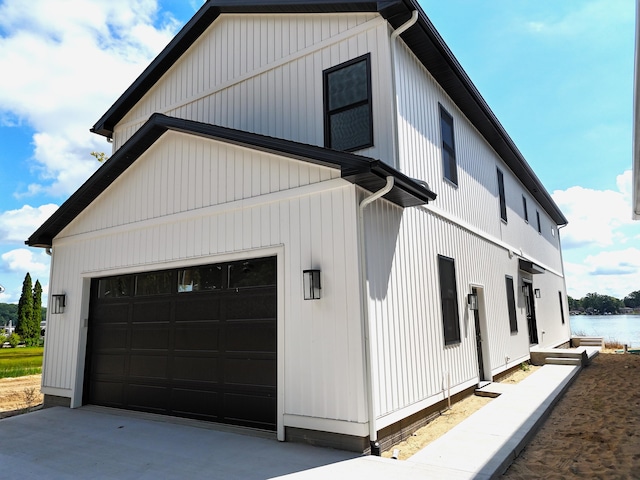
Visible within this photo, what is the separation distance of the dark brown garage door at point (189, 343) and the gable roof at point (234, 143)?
1.54 meters

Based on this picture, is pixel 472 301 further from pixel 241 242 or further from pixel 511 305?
pixel 241 242

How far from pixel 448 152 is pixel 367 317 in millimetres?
4854

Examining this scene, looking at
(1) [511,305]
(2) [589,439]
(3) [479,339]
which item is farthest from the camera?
(1) [511,305]

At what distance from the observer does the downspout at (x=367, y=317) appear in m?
4.67

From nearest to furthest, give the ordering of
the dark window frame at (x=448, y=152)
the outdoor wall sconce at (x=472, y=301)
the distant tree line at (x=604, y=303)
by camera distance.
Result: the dark window frame at (x=448, y=152) < the outdoor wall sconce at (x=472, y=301) < the distant tree line at (x=604, y=303)

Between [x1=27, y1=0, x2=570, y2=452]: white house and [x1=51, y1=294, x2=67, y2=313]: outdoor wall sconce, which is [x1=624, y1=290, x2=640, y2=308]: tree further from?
[x1=51, y1=294, x2=67, y2=313]: outdoor wall sconce

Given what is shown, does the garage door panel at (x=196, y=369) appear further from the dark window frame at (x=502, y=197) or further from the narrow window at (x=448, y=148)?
the dark window frame at (x=502, y=197)

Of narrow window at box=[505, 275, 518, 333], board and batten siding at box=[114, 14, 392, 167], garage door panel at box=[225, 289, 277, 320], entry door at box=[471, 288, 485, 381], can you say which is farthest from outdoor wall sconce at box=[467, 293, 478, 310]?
garage door panel at box=[225, 289, 277, 320]

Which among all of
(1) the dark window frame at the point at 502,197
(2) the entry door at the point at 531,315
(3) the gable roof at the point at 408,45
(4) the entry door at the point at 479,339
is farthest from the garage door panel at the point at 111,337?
(2) the entry door at the point at 531,315

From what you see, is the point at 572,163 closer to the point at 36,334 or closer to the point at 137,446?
the point at 137,446

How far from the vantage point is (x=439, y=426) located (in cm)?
600

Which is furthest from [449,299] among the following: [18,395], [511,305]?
[18,395]

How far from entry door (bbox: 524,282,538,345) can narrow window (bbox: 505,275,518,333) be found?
1.56 meters

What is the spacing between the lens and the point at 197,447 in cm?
505
